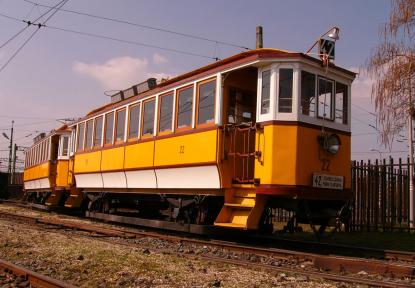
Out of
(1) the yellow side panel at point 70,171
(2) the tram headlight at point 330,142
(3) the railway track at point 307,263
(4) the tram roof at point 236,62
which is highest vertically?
(4) the tram roof at point 236,62

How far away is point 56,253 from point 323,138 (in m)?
5.24

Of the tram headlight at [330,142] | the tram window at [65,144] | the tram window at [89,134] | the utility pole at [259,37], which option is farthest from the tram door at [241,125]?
the tram window at [65,144]

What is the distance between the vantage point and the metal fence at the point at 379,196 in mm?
13148

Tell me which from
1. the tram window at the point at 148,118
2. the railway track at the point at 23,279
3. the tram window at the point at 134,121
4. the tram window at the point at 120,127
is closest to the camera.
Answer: the railway track at the point at 23,279

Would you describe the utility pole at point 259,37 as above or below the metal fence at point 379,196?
above

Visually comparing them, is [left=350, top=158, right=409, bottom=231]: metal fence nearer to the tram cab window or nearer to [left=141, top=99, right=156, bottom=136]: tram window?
the tram cab window

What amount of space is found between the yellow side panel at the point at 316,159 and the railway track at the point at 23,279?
4710 mm

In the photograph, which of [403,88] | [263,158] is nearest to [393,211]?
[403,88]

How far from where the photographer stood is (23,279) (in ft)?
20.2

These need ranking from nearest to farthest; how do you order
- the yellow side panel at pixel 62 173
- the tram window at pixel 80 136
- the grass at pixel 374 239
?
the grass at pixel 374 239
the tram window at pixel 80 136
the yellow side panel at pixel 62 173

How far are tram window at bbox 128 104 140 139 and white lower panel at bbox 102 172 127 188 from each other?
1.23 meters

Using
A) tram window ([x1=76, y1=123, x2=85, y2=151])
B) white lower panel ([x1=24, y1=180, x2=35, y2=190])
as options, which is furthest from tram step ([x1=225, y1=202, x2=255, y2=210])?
white lower panel ([x1=24, y1=180, x2=35, y2=190])

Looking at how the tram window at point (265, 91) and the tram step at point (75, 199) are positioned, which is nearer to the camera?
the tram window at point (265, 91)

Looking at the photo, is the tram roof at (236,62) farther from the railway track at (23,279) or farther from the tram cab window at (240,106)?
the railway track at (23,279)
